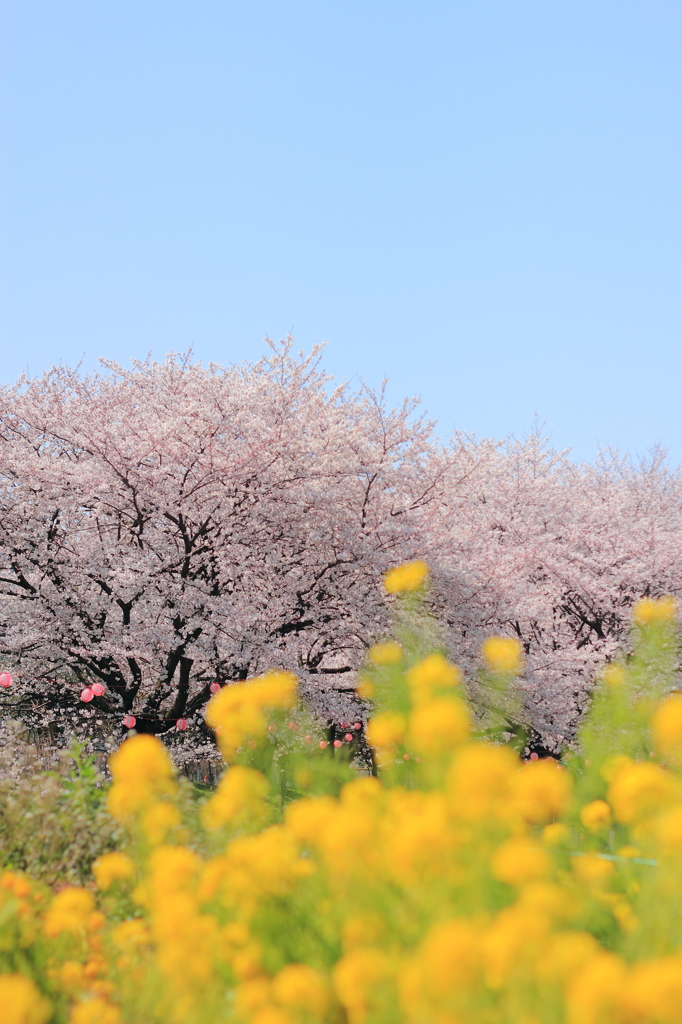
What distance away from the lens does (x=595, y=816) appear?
10.5 feet

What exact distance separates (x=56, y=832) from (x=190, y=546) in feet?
19.6

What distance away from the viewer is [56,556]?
34.4ft

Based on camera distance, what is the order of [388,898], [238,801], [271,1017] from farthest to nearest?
1. [238,801]
2. [388,898]
3. [271,1017]

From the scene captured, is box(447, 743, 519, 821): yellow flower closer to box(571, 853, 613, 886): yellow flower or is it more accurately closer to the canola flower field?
the canola flower field

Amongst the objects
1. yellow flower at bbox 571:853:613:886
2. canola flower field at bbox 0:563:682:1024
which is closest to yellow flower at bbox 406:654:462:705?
canola flower field at bbox 0:563:682:1024

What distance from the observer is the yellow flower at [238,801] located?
293 cm

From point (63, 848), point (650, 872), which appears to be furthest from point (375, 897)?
point (63, 848)

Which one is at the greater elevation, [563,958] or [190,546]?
[190,546]

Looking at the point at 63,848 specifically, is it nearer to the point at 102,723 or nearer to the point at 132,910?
the point at 132,910

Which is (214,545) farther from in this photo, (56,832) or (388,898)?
(388,898)

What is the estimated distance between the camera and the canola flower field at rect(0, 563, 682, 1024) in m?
1.72

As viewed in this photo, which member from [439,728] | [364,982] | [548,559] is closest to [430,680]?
[439,728]

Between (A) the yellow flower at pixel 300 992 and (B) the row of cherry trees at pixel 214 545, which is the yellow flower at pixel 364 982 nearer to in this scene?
(A) the yellow flower at pixel 300 992

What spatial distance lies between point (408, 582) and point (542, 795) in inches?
73.9
